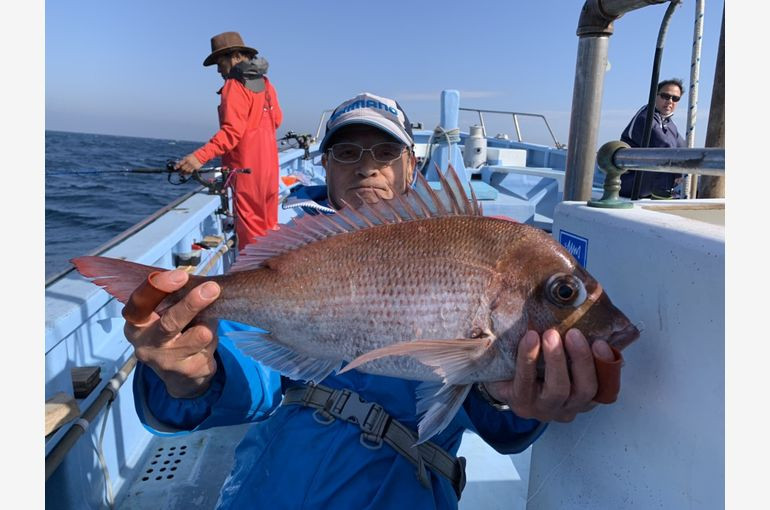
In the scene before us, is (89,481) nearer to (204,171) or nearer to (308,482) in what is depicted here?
(308,482)

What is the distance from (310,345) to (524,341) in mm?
612

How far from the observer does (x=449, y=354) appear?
1194 millimetres

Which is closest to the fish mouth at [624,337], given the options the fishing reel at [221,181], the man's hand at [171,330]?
the man's hand at [171,330]

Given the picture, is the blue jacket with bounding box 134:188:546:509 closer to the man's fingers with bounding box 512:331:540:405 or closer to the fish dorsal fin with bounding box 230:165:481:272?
the man's fingers with bounding box 512:331:540:405

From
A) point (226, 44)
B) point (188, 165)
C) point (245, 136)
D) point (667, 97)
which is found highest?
point (226, 44)

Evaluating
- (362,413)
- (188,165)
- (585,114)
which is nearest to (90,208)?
(188,165)

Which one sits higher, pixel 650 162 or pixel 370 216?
pixel 650 162

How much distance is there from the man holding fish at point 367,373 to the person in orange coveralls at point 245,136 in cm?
334

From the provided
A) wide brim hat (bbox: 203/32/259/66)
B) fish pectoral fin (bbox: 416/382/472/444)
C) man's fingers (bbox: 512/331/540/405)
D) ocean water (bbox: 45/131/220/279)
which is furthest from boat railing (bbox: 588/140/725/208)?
ocean water (bbox: 45/131/220/279)

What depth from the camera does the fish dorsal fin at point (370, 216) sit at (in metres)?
1.42

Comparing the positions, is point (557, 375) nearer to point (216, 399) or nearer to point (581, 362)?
point (581, 362)

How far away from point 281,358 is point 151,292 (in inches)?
16.5

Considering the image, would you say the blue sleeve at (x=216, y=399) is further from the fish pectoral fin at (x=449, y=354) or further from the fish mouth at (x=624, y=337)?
the fish mouth at (x=624, y=337)

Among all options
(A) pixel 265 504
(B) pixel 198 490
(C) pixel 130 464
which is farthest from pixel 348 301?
(C) pixel 130 464
